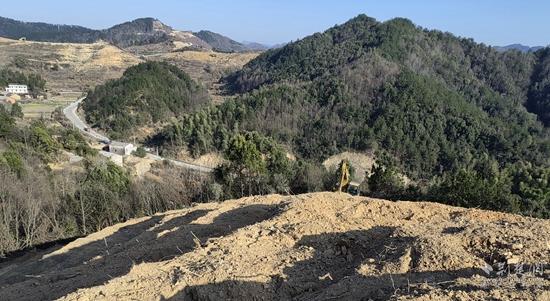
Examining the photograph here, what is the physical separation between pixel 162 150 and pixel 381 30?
6564 cm

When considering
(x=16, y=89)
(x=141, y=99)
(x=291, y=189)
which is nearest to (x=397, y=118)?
(x=291, y=189)

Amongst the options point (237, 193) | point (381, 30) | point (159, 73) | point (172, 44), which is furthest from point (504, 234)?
point (172, 44)

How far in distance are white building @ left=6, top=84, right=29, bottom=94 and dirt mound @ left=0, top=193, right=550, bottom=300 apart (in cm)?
8655

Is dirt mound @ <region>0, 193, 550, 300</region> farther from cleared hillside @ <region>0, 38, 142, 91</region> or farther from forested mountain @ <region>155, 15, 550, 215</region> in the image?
cleared hillside @ <region>0, 38, 142, 91</region>

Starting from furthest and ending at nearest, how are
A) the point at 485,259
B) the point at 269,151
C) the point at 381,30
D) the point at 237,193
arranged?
the point at 381,30, the point at 269,151, the point at 237,193, the point at 485,259

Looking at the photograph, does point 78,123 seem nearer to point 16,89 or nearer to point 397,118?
point 16,89

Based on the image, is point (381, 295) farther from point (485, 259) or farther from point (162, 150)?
point (162, 150)

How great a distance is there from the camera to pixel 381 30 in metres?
108

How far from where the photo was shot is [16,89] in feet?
288

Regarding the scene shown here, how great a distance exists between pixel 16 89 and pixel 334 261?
305ft

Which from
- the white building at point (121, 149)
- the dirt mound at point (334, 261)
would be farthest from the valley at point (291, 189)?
the white building at point (121, 149)

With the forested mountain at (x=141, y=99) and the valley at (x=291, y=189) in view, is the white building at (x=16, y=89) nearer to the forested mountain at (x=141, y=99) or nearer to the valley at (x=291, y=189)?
the valley at (x=291, y=189)

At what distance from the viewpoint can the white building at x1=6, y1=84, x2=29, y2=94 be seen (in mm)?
87312

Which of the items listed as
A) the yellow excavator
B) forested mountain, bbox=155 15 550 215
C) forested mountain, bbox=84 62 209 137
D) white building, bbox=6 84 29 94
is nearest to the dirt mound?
the yellow excavator
